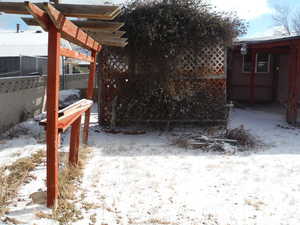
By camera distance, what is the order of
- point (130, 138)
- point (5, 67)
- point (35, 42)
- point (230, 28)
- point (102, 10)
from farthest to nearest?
point (35, 42) < point (5, 67) < point (230, 28) < point (130, 138) < point (102, 10)

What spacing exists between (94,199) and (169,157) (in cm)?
184

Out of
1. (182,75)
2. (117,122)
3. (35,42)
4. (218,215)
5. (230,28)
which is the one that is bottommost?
(218,215)

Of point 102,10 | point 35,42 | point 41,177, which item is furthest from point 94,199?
point 35,42

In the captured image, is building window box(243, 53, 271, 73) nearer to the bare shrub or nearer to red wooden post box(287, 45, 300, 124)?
red wooden post box(287, 45, 300, 124)

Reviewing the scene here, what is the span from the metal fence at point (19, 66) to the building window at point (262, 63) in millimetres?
8121

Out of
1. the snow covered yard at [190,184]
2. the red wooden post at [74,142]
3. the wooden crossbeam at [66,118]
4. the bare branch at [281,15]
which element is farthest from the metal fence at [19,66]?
the bare branch at [281,15]

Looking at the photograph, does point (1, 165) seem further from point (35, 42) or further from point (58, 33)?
point (35, 42)

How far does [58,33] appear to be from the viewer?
2381 millimetres

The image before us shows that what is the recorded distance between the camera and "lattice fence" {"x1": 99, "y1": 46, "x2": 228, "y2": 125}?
622 cm

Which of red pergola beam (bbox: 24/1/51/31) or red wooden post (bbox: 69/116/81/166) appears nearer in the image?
red pergola beam (bbox: 24/1/51/31)

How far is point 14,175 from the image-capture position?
3373mm

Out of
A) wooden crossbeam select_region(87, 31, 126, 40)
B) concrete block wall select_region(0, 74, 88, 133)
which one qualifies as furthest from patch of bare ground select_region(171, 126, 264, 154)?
concrete block wall select_region(0, 74, 88, 133)

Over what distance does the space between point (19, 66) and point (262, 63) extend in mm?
8774

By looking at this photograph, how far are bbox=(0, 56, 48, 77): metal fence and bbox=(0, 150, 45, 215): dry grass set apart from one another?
175 inches
